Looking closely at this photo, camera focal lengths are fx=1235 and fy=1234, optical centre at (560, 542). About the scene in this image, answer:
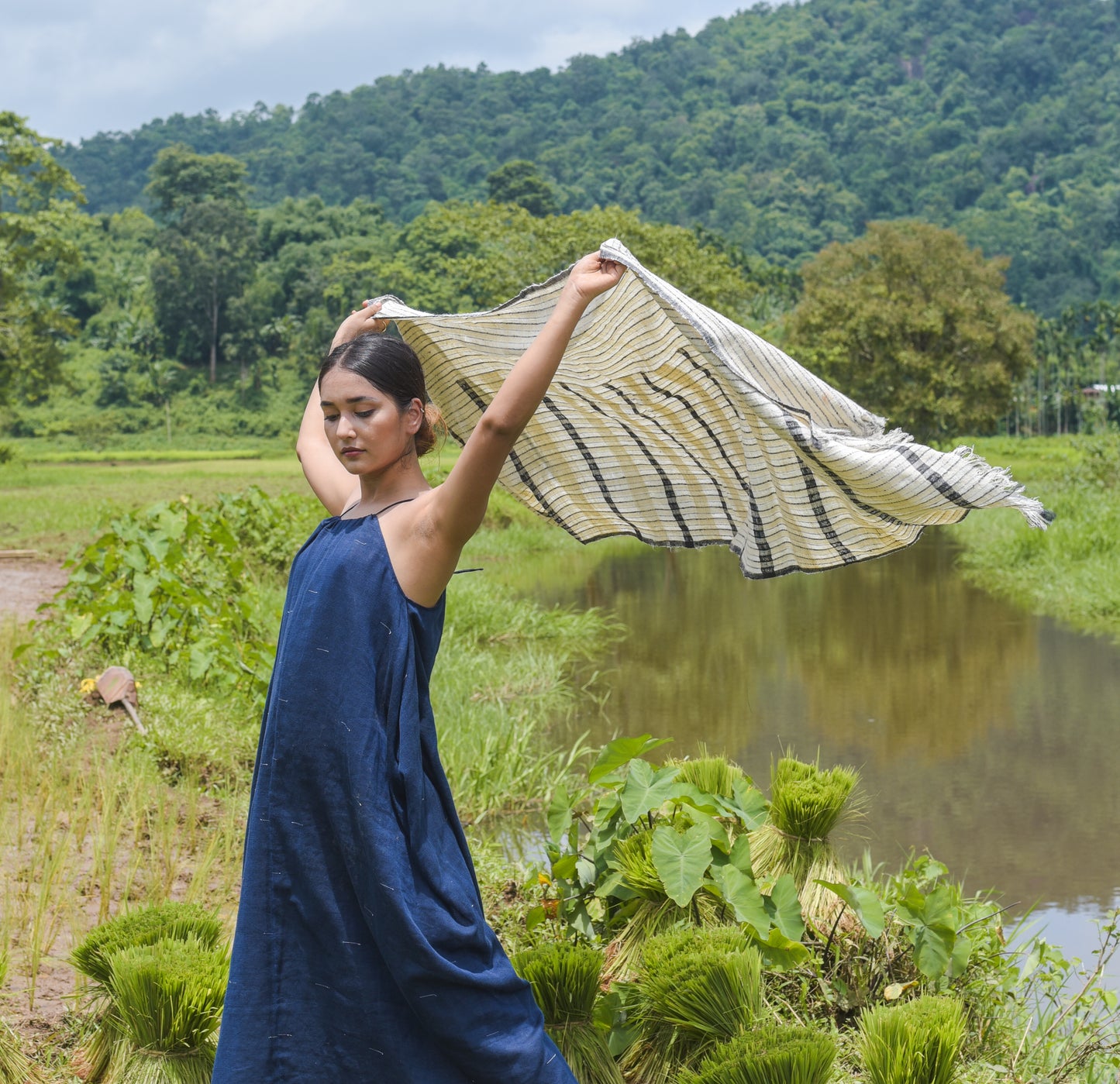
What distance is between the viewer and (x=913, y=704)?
668cm

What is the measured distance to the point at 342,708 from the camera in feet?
5.46

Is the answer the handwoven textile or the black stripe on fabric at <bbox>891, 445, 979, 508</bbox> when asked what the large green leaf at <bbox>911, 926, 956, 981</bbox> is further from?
the black stripe on fabric at <bbox>891, 445, 979, 508</bbox>

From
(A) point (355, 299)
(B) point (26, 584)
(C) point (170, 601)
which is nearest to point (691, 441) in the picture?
(C) point (170, 601)

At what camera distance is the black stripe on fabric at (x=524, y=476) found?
2.38m

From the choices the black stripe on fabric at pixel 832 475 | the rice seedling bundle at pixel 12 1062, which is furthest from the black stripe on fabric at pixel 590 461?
the rice seedling bundle at pixel 12 1062

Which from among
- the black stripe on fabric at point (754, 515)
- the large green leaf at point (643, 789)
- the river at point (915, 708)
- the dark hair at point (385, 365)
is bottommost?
the river at point (915, 708)

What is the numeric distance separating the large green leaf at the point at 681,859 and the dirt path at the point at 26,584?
5.40 meters

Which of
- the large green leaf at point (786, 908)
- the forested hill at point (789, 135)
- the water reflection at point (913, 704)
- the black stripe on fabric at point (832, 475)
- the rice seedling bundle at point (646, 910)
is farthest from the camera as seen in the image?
the forested hill at point (789, 135)

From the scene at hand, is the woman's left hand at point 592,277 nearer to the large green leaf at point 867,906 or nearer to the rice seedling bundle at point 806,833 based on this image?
the large green leaf at point 867,906

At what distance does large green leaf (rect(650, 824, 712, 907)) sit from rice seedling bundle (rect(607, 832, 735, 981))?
118 mm

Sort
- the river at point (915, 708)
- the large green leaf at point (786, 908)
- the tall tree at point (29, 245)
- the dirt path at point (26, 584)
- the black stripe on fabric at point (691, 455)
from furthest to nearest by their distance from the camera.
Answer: the tall tree at point (29, 245) < the dirt path at point (26, 584) < the river at point (915, 708) < the large green leaf at point (786, 908) < the black stripe on fabric at point (691, 455)

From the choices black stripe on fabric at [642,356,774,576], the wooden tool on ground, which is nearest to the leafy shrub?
the wooden tool on ground

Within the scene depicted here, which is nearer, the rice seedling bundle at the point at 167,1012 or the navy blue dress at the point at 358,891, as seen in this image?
the navy blue dress at the point at 358,891

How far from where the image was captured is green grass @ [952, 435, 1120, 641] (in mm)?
9359
